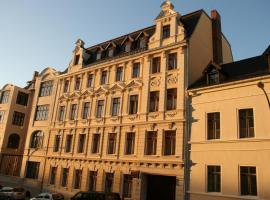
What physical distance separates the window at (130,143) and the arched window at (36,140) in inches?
580

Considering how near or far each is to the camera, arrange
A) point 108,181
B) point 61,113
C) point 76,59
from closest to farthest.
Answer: point 108,181, point 61,113, point 76,59

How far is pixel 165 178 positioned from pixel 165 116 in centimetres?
552

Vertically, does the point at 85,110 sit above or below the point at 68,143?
above

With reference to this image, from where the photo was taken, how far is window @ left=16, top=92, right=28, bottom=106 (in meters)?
44.5

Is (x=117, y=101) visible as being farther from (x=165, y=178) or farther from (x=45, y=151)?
(x=45, y=151)

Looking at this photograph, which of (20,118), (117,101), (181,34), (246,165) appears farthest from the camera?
(20,118)

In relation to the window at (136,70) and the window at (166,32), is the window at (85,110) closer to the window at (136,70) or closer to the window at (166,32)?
the window at (136,70)

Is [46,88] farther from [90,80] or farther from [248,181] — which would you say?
[248,181]

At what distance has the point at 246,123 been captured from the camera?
63.2 ft

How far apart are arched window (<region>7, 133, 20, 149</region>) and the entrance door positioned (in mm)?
27880

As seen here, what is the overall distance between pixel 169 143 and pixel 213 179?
479cm

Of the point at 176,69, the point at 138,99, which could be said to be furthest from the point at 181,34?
the point at 138,99

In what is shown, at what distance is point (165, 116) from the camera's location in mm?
23578

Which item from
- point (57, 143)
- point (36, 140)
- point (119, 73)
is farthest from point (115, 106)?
point (36, 140)
